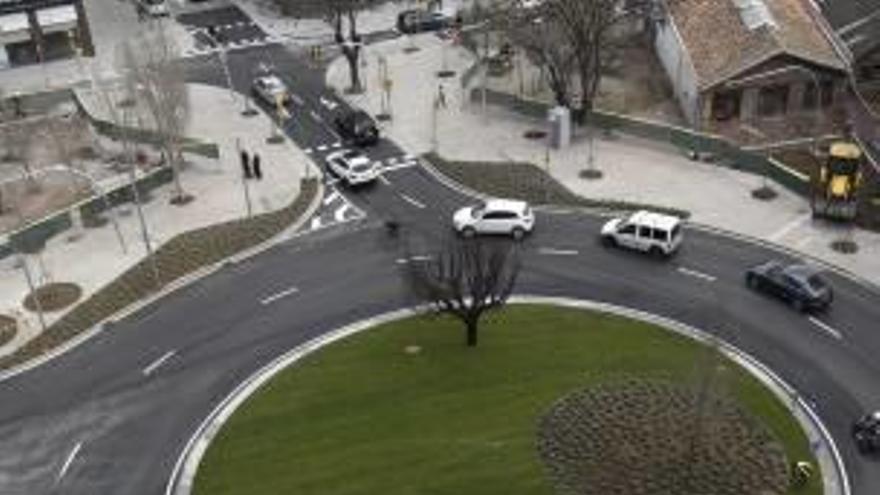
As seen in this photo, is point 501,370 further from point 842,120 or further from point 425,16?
point 425,16

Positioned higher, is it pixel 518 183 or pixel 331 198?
pixel 518 183

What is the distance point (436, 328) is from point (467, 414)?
708cm

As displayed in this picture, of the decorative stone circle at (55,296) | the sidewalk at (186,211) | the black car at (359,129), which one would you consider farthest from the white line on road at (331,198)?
the decorative stone circle at (55,296)

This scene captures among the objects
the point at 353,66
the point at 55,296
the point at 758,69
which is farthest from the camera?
the point at 353,66

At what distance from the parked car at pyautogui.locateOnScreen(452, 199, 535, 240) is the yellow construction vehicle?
16.2m

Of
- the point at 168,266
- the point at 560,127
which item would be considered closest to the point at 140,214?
the point at 168,266

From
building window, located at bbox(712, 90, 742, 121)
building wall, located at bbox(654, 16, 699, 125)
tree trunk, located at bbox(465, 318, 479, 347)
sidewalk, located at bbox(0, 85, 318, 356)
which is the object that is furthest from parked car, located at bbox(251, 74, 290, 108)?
tree trunk, located at bbox(465, 318, 479, 347)

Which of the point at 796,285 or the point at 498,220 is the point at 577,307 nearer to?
the point at 498,220

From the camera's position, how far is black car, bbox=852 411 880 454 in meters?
45.6

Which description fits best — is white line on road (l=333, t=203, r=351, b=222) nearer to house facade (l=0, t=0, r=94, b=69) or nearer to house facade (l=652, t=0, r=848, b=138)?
house facade (l=652, t=0, r=848, b=138)

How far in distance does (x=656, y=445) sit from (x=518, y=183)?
26726 mm

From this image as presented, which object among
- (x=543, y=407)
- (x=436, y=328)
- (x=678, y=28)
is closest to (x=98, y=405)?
(x=436, y=328)

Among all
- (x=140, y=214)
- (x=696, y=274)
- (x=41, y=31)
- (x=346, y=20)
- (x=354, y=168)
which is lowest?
(x=696, y=274)

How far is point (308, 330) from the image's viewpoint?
2208 inches
